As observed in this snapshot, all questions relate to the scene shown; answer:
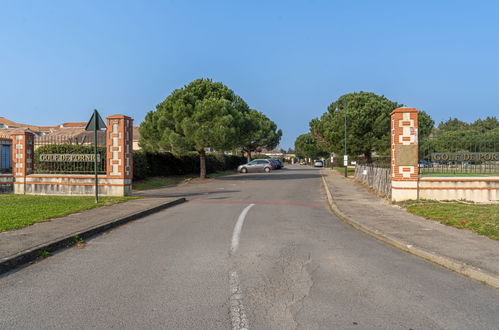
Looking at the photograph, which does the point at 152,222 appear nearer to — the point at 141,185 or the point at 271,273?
the point at 271,273

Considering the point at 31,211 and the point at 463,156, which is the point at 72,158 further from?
the point at 463,156

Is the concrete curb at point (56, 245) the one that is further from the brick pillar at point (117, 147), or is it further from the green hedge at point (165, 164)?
the green hedge at point (165, 164)

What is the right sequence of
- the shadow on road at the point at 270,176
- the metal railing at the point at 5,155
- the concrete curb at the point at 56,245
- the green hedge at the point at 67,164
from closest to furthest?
the concrete curb at the point at 56,245 < the green hedge at the point at 67,164 < the metal railing at the point at 5,155 < the shadow on road at the point at 270,176

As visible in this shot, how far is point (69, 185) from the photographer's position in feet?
52.0

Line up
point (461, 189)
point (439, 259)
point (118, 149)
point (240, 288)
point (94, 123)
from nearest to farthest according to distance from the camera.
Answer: point (240, 288)
point (439, 259)
point (94, 123)
point (461, 189)
point (118, 149)

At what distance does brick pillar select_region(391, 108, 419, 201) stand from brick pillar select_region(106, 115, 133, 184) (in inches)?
410

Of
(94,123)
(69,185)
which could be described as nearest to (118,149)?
(69,185)

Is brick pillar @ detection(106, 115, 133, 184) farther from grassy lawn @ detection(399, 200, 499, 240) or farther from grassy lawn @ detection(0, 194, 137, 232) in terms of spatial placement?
grassy lawn @ detection(399, 200, 499, 240)

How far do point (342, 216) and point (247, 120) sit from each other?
73.6 ft

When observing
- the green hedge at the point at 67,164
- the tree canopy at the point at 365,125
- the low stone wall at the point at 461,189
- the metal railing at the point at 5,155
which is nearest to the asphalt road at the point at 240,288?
the low stone wall at the point at 461,189

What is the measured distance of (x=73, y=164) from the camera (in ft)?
54.3


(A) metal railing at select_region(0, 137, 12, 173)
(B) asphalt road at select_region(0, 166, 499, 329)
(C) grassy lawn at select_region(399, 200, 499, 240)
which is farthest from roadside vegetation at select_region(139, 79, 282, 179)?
(B) asphalt road at select_region(0, 166, 499, 329)

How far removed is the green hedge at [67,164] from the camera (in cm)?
1639

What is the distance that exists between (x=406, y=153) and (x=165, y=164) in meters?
19.7
